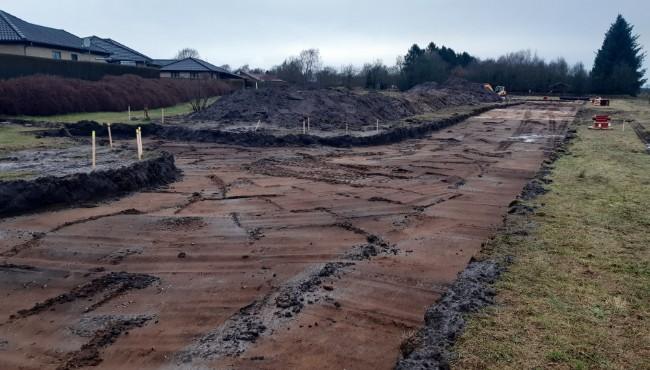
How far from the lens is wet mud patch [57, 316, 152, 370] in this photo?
4910 millimetres

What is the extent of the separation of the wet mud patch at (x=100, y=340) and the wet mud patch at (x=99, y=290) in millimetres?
580

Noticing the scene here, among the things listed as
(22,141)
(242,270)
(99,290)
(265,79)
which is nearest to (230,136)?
(22,141)

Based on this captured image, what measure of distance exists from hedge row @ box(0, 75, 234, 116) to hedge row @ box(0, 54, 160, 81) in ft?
5.05

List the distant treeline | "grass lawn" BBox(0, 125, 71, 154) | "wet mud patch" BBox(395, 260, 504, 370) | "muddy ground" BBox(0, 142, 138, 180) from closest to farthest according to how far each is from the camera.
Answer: "wet mud patch" BBox(395, 260, 504, 370) → "muddy ground" BBox(0, 142, 138, 180) → "grass lawn" BBox(0, 125, 71, 154) → the distant treeline

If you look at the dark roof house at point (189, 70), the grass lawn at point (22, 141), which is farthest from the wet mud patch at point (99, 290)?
the dark roof house at point (189, 70)

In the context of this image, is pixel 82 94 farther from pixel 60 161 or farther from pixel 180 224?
pixel 180 224

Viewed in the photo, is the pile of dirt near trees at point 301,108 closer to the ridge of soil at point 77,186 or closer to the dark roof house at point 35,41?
the ridge of soil at point 77,186

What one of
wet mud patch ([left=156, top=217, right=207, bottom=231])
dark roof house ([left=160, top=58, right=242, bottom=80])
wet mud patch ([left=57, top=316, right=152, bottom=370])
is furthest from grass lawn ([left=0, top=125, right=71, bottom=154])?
dark roof house ([left=160, top=58, right=242, bottom=80])

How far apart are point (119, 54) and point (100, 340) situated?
5189 cm

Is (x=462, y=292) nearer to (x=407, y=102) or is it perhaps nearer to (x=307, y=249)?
(x=307, y=249)

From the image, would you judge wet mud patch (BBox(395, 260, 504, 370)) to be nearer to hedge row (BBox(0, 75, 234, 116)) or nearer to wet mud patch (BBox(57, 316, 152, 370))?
wet mud patch (BBox(57, 316, 152, 370))

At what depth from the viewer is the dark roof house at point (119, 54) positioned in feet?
165

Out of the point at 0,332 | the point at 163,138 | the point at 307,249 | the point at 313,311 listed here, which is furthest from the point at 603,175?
the point at 163,138

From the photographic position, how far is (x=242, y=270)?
7258mm
